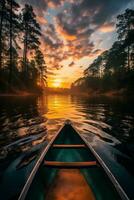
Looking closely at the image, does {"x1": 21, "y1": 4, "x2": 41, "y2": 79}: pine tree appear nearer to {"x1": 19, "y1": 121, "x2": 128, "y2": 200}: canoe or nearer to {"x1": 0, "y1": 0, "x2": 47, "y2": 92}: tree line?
{"x1": 0, "y1": 0, "x2": 47, "y2": 92}: tree line

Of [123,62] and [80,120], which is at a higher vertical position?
[123,62]

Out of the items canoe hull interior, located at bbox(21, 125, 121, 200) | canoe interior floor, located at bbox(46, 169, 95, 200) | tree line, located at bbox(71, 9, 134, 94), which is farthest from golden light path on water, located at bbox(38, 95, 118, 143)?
tree line, located at bbox(71, 9, 134, 94)

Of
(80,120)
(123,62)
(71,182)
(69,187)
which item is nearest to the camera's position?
(69,187)

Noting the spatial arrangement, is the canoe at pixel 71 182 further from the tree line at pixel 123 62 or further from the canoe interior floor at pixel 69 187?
the tree line at pixel 123 62

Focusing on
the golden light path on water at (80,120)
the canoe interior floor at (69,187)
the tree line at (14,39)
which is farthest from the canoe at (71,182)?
the tree line at (14,39)

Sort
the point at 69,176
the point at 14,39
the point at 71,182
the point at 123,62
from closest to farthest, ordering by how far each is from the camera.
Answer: the point at 71,182 → the point at 69,176 → the point at 14,39 → the point at 123,62

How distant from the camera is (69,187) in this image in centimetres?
263

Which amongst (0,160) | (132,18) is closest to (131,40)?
(132,18)

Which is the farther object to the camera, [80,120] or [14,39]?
[14,39]

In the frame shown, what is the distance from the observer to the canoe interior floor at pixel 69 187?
2.38 meters

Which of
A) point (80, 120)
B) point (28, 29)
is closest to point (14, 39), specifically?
point (28, 29)

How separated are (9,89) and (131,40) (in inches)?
1050

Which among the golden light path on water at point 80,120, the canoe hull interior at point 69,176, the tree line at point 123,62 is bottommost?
the golden light path on water at point 80,120

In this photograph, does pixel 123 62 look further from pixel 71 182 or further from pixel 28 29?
pixel 71 182
